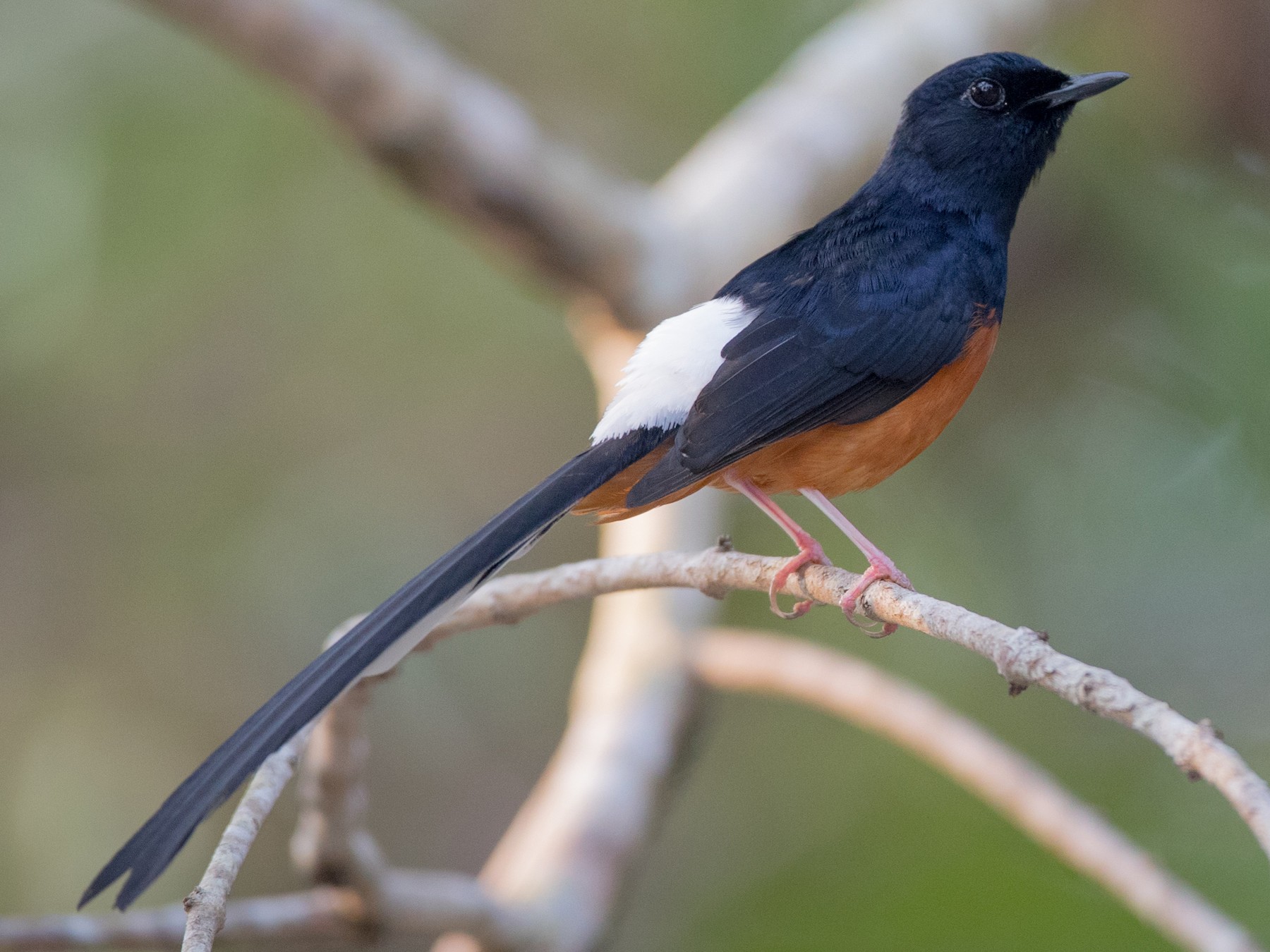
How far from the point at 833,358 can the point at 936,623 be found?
1.07 metres

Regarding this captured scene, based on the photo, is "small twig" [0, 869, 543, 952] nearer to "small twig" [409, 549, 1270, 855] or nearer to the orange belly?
"small twig" [409, 549, 1270, 855]

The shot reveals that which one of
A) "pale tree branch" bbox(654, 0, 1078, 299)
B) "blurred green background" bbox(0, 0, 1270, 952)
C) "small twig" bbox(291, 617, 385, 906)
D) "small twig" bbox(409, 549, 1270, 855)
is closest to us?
"small twig" bbox(409, 549, 1270, 855)

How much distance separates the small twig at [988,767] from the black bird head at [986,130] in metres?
1.36

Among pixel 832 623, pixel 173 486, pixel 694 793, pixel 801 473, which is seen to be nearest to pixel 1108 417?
pixel 832 623

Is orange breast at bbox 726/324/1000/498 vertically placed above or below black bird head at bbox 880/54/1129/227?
below

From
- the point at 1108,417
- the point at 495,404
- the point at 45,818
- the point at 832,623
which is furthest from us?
the point at 495,404

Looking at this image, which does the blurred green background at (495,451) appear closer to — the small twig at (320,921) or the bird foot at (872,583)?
the small twig at (320,921)

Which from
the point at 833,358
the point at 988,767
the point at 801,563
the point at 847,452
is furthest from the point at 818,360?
the point at 988,767

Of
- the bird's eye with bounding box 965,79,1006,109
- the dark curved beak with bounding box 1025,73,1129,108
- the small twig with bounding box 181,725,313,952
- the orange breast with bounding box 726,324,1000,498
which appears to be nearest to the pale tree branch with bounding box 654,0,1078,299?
the bird's eye with bounding box 965,79,1006,109

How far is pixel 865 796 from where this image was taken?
5348mm

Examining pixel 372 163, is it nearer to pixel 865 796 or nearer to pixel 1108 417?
pixel 865 796

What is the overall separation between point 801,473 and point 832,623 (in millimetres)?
2744

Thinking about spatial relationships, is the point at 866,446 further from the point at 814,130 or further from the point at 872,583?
the point at 814,130

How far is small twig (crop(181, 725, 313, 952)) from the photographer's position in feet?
5.71
